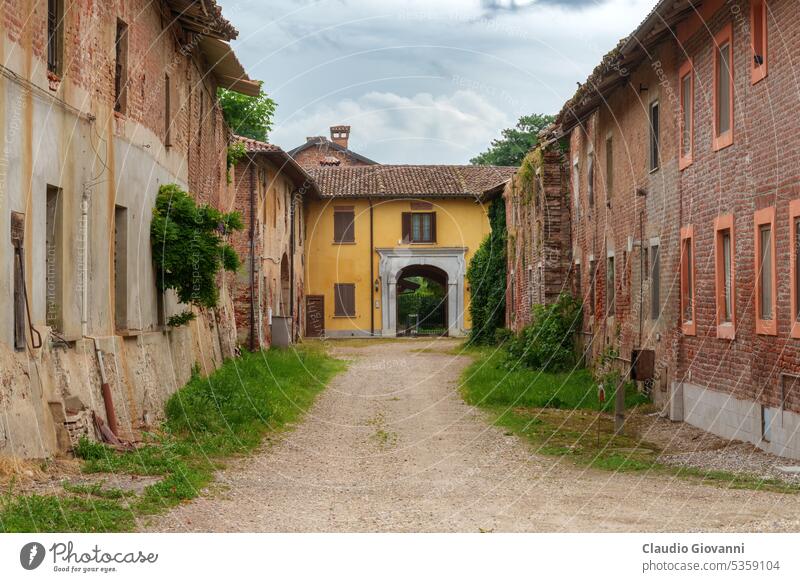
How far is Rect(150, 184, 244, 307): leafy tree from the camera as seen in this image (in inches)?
673

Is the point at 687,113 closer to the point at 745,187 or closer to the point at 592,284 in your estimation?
the point at 745,187

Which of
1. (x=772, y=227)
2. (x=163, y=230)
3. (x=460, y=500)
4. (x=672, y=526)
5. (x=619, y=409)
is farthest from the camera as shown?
(x=163, y=230)

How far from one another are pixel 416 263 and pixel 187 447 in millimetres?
37552

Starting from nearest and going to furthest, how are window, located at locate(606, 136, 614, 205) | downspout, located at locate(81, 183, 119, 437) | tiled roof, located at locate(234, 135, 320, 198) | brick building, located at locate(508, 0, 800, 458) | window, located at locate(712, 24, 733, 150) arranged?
brick building, located at locate(508, 0, 800, 458) → downspout, located at locate(81, 183, 119, 437) → window, located at locate(712, 24, 733, 150) → window, located at locate(606, 136, 614, 205) → tiled roof, located at locate(234, 135, 320, 198)

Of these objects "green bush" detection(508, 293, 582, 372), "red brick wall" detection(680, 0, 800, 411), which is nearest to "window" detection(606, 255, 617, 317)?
"green bush" detection(508, 293, 582, 372)

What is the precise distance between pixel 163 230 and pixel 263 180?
17.0 meters

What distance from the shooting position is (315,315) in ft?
163

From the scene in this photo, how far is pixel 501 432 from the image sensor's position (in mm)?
16188

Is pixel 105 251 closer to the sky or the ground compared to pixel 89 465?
closer to the sky

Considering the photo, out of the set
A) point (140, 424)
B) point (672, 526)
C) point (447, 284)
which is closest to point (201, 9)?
point (140, 424)

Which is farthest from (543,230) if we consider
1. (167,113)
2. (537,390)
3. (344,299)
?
(344,299)

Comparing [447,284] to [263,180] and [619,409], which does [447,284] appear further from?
[619,409]

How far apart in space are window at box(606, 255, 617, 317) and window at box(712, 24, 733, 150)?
7.92 metres

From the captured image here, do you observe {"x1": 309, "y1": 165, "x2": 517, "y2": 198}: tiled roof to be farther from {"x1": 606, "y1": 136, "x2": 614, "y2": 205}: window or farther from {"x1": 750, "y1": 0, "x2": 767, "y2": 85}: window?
{"x1": 750, "y1": 0, "x2": 767, "y2": 85}: window
